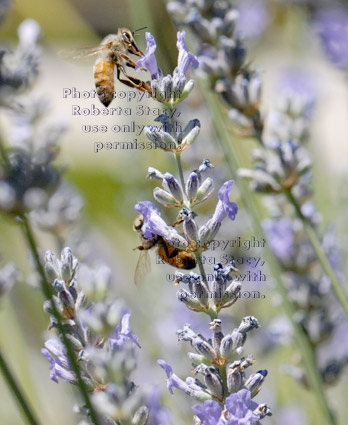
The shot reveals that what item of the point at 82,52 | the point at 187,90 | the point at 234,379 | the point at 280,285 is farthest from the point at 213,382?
the point at 82,52

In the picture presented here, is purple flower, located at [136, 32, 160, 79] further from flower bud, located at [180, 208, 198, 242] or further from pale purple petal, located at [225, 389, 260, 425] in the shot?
pale purple petal, located at [225, 389, 260, 425]

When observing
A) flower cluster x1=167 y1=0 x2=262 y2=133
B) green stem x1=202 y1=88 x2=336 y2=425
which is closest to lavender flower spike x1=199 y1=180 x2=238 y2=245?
green stem x1=202 y1=88 x2=336 y2=425

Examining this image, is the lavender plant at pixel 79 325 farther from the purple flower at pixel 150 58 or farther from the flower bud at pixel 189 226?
the purple flower at pixel 150 58

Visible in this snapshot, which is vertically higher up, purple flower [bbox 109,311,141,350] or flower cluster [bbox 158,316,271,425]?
purple flower [bbox 109,311,141,350]

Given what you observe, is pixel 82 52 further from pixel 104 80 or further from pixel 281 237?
pixel 281 237

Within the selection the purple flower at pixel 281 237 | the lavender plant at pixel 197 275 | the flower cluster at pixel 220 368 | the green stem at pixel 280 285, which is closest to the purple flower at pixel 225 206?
the lavender plant at pixel 197 275

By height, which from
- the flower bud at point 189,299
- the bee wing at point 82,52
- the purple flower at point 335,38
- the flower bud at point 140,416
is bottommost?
the flower bud at point 140,416
